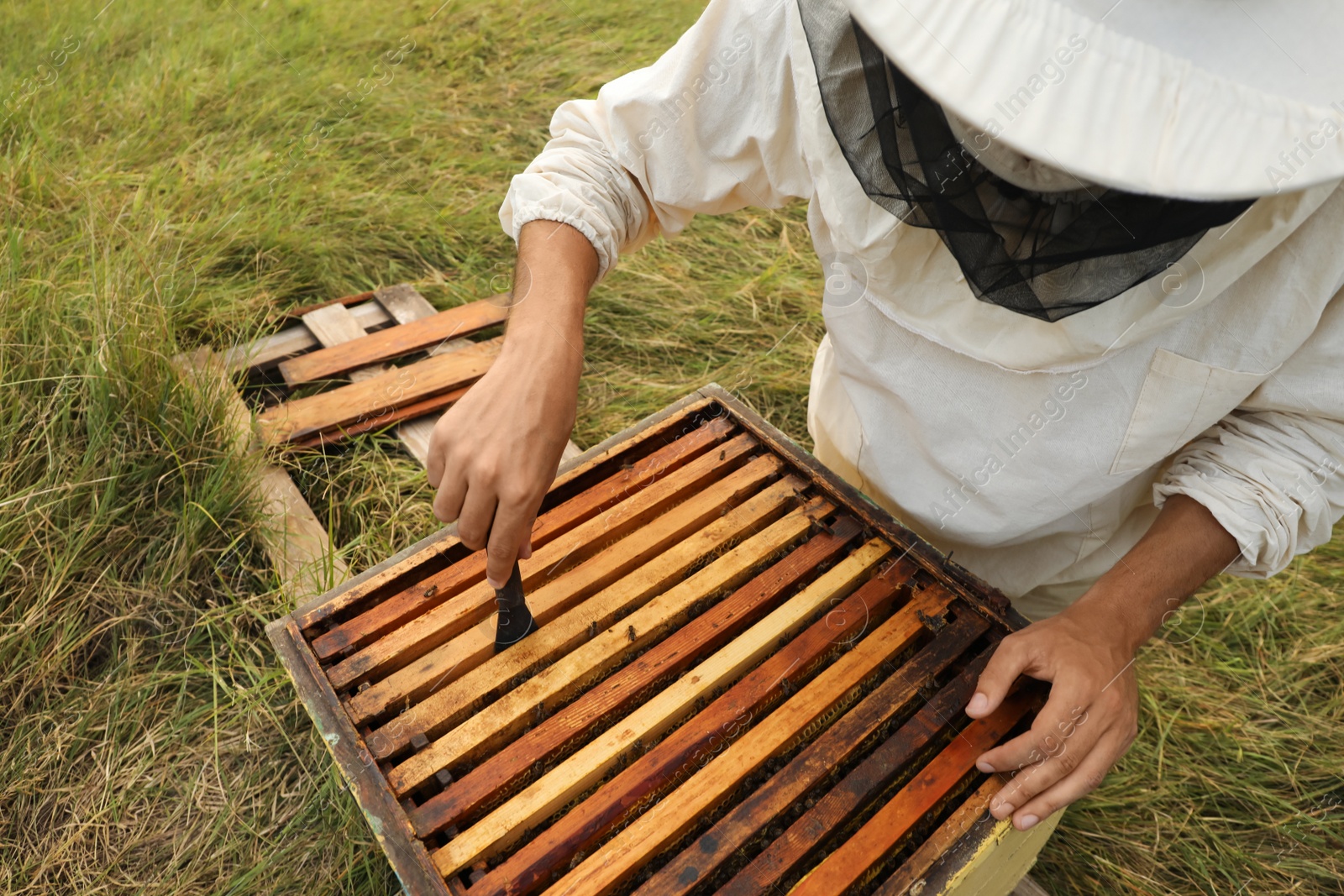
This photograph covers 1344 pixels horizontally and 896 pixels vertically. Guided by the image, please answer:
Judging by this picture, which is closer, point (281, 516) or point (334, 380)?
point (281, 516)

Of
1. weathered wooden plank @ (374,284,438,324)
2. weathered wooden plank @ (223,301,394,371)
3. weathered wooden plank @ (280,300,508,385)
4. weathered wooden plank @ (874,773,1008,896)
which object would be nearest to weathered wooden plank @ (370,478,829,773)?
weathered wooden plank @ (874,773,1008,896)

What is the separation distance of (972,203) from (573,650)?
0.92m

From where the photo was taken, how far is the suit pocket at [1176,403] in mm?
1280

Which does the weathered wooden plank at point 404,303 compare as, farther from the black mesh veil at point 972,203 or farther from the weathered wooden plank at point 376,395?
the black mesh veil at point 972,203

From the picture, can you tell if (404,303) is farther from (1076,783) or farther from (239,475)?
(1076,783)

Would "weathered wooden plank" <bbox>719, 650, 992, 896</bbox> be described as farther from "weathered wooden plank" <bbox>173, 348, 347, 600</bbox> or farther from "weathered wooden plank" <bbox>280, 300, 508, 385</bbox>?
"weathered wooden plank" <bbox>280, 300, 508, 385</bbox>

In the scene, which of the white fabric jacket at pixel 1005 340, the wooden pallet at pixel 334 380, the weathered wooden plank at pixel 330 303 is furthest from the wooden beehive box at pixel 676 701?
the weathered wooden plank at pixel 330 303

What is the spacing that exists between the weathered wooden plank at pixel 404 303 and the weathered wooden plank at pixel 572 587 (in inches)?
64.2

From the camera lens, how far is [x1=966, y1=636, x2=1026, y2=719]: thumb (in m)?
1.23

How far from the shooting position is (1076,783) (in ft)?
3.89

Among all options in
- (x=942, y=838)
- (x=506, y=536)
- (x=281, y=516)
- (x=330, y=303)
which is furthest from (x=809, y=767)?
(x=330, y=303)

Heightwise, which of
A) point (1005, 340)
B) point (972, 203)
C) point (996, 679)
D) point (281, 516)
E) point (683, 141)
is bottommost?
point (281, 516)

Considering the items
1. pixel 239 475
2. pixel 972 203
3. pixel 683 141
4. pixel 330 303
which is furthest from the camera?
pixel 330 303

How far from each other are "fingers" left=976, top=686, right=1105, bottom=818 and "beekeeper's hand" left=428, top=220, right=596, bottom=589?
31.3 inches
